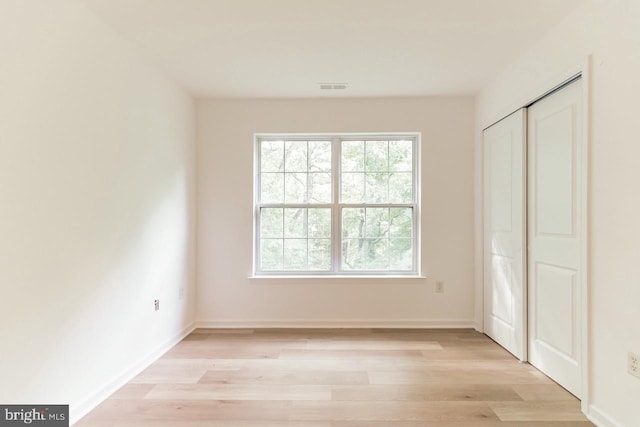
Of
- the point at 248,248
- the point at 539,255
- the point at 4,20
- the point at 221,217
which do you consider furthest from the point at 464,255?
the point at 4,20

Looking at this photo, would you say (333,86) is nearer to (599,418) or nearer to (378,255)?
(378,255)

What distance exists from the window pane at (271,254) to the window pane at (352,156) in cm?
108

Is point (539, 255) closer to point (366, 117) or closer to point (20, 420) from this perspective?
point (366, 117)

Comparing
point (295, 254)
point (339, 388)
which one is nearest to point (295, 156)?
point (295, 254)

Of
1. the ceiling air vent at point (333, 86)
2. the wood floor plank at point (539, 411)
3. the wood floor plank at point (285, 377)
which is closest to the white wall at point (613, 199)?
the wood floor plank at point (539, 411)

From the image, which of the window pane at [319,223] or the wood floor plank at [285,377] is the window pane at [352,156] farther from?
the wood floor plank at [285,377]

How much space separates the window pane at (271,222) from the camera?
3809 millimetres

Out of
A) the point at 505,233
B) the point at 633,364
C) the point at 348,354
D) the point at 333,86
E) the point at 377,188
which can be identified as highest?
the point at 333,86

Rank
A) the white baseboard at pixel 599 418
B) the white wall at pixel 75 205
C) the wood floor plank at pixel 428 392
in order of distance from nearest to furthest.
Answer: the white wall at pixel 75 205
the white baseboard at pixel 599 418
the wood floor plank at pixel 428 392

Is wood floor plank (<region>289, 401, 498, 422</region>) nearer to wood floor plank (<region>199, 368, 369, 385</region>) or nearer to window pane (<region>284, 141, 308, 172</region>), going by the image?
wood floor plank (<region>199, 368, 369, 385</region>)

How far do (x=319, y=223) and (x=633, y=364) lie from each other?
105 inches

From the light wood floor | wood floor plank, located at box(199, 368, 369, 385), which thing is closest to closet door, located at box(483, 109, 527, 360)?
the light wood floor

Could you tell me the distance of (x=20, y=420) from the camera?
1.67 metres

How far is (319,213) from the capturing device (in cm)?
380
